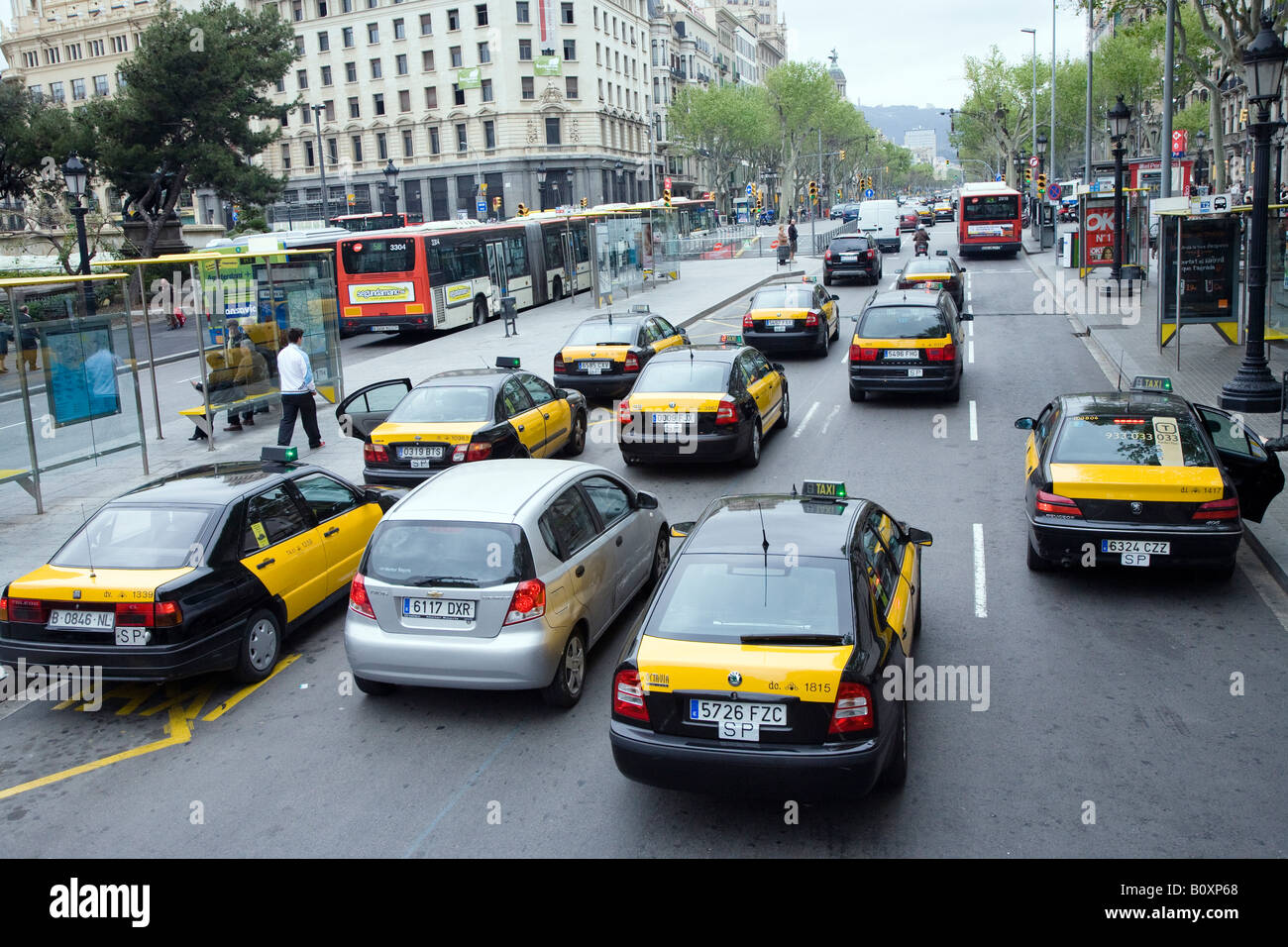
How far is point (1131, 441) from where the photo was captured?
368 inches

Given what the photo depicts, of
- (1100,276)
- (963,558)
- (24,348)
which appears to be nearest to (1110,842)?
(963,558)

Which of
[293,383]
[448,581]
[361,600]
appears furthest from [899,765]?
[293,383]

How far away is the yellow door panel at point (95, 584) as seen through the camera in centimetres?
754

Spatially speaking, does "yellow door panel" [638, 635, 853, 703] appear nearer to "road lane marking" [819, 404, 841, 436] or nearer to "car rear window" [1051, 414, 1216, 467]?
"car rear window" [1051, 414, 1216, 467]

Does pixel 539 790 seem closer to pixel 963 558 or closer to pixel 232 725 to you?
pixel 232 725

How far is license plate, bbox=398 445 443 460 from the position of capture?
41.0ft

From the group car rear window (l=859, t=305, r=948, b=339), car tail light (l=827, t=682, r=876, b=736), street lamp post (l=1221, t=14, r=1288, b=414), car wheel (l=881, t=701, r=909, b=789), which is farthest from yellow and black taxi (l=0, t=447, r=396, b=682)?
street lamp post (l=1221, t=14, r=1288, b=414)

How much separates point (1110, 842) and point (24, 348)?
12648 millimetres

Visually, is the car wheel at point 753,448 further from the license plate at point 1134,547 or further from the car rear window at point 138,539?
the car rear window at point 138,539

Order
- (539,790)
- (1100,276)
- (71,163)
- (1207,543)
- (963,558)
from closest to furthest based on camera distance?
1. (539,790)
2. (1207,543)
3. (963,558)
4. (71,163)
5. (1100,276)

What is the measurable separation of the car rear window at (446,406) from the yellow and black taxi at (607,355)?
548cm

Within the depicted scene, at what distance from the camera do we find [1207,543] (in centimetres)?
856

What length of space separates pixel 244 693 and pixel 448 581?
7.00 ft

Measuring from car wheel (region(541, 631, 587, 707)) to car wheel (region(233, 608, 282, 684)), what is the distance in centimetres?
232
